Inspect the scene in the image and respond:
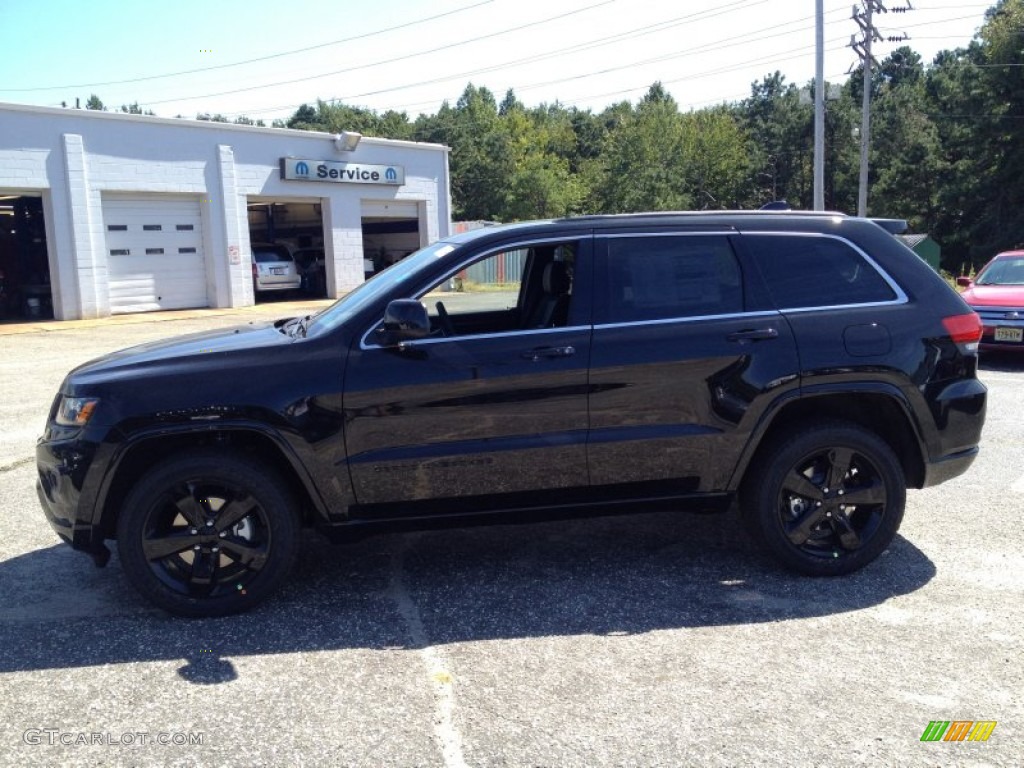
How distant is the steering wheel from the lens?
15.6ft

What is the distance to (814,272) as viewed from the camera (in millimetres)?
4492

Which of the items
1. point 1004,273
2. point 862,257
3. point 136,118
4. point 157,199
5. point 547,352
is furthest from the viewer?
point 157,199

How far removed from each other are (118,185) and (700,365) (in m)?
21.4

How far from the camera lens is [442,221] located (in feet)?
99.4

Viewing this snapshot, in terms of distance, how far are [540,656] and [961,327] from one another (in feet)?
9.00

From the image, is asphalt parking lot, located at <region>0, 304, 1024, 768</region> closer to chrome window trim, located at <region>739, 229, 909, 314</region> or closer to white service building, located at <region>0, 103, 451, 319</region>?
chrome window trim, located at <region>739, 229, 909, 314</region>

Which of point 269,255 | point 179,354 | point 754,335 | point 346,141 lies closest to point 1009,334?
point 754,335

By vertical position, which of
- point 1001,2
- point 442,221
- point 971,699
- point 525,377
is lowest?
point 971,699

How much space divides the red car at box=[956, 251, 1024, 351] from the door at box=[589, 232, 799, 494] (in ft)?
27.7

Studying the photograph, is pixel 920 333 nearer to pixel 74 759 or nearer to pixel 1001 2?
pixel 74 759

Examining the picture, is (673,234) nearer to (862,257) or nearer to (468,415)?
(862,257)

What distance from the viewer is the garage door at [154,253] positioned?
890 inches

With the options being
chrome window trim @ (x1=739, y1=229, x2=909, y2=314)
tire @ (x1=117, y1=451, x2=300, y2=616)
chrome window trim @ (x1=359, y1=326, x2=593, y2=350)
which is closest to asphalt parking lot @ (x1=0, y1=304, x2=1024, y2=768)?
tire @ (x1=117, y1=451, x2=300, y2=616)

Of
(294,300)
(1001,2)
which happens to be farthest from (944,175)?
(294,300)
